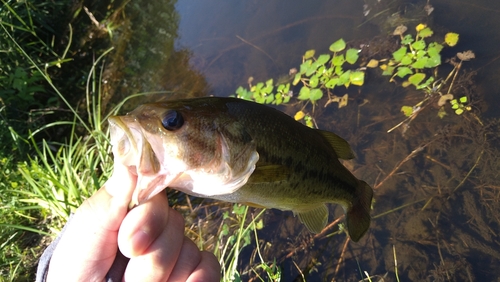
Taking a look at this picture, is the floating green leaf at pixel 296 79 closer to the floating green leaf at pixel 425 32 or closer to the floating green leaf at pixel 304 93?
the floating green leaf at pixel 304 93

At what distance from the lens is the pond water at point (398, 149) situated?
2953 millimetres

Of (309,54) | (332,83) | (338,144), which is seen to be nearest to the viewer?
(338,144)

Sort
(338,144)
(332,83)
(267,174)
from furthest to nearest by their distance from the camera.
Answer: (332,83) < (338,144) < (267,174)

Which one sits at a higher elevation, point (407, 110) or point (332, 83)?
point (332, 83)

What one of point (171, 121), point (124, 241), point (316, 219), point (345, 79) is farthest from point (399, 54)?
point (124, 241)

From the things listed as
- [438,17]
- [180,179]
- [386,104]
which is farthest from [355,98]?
[180,179]

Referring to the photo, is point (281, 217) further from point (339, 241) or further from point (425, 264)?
point (425, 264)

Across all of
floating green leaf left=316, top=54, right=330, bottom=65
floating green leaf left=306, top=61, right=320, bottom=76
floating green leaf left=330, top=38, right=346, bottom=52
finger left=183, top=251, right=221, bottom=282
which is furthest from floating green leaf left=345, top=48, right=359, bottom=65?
finger left=183, top=251, right=221, bottom=282

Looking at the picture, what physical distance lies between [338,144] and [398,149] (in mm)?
1684

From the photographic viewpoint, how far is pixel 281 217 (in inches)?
137

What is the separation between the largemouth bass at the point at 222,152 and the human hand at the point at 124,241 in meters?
0.18

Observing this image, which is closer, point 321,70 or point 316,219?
point 316,219

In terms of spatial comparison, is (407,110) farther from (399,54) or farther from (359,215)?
(359,215)

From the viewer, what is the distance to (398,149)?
3.48m
